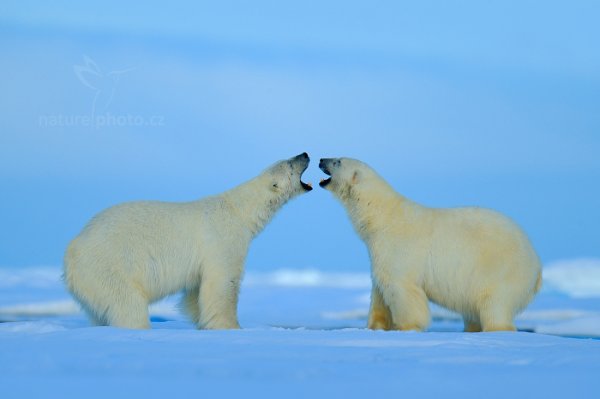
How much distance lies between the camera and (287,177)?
10289 mm

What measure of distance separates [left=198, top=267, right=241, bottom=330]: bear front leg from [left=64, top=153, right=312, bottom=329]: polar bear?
11 mm

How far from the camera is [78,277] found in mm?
9016

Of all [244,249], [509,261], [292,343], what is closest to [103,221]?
[244,249]

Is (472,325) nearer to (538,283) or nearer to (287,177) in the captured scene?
(538,283)

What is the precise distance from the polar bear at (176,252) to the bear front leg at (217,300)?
0.01m

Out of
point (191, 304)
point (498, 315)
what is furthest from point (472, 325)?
point (191, 304)

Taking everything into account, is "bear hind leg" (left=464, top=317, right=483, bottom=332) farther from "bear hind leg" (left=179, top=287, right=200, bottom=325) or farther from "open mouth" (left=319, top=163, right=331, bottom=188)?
"bear hind leg" (left=179, top=287, right=200, bottom=325)

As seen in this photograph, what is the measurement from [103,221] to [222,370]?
371cm

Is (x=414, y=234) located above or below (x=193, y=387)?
above

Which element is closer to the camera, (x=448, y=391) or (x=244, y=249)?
(x=448, y=391)

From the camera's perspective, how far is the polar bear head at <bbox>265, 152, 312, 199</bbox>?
10273 mm

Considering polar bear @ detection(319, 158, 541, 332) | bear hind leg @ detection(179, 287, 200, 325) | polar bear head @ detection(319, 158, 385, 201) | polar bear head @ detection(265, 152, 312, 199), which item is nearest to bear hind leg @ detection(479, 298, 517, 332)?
polar bear @ detection(319, 158, 541, 332)

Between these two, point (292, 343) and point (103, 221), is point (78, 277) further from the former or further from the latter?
point (292, 343)

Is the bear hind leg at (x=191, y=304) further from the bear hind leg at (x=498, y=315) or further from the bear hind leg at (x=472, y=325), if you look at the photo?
the bear hind leg at (x=498, y=315)
